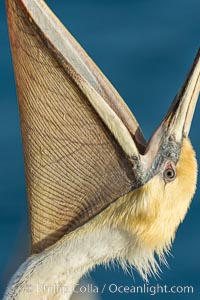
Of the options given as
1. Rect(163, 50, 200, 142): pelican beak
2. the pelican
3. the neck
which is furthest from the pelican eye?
the neck

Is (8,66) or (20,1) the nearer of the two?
(20,1)

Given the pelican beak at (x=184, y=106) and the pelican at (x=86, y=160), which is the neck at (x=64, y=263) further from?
the pelican beak at (x=184, y=106)

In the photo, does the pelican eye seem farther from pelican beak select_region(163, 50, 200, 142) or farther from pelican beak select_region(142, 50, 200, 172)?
pelican beak select_region(163, 50, 200, 142)

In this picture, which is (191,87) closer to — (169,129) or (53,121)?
(169,129)

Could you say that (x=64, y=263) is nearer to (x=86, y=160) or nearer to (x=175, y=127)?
(x=86, y=160)

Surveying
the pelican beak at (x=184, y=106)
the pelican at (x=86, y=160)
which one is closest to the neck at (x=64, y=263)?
the pelican at (x=86, y=160)

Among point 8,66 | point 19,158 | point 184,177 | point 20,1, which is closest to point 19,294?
point 184,177
